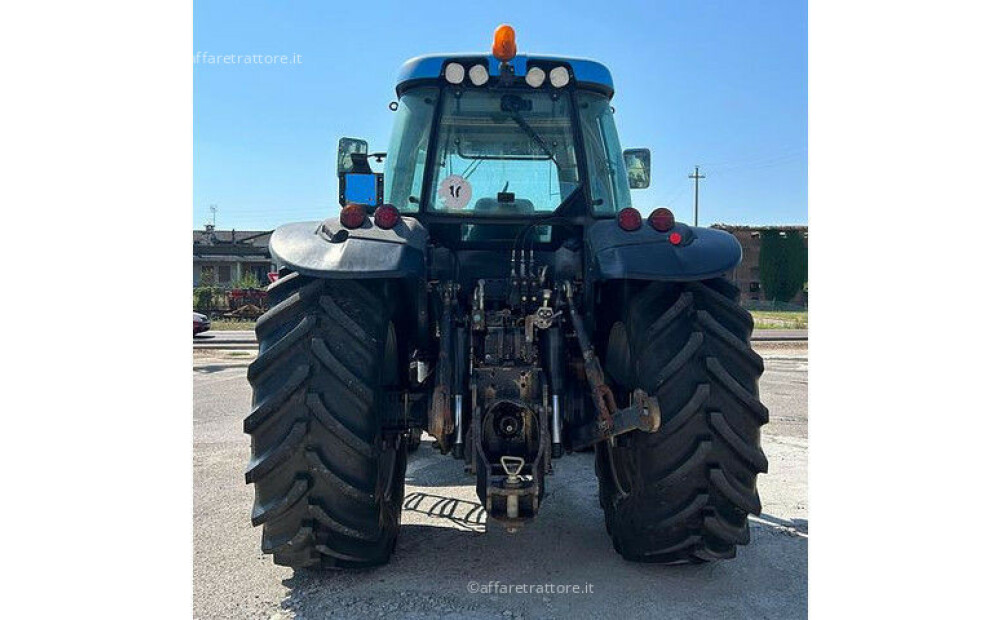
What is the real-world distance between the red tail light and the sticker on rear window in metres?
0.62

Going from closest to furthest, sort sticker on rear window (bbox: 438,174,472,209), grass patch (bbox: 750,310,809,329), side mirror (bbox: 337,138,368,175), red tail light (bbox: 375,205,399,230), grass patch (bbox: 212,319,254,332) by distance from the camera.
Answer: red tail light (bbox: 375,205,399,230) → sticker on rear window (bbox: 438,174,472,209) → side mirror (bbox: 337,138,368,175) → grass patch (bbox: 750,310,809,329) → grass patch (bbox: 212,319,254,332)

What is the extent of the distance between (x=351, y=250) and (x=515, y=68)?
148 centimetres

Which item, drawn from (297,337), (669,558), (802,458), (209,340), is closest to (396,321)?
(297,337)

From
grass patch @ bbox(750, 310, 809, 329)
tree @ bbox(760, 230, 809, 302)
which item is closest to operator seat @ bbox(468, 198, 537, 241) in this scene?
tree @ bbox(760, 230, 809, 302)

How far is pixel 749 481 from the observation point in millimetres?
3107

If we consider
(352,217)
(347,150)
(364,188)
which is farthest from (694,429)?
(347,150)

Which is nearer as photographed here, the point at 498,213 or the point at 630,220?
the point at 630,220

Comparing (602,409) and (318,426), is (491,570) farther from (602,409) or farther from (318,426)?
(318,426)

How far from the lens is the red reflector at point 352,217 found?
3.11 metres

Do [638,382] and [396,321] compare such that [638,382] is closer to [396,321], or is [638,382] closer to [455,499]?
[396,321]

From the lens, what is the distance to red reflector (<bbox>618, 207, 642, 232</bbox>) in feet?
10.6

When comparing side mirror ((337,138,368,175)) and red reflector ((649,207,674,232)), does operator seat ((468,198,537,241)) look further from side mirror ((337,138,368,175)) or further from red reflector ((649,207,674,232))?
side mirror ((337,138,368,175))

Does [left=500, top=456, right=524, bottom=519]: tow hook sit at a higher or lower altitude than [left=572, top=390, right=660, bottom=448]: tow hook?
lower

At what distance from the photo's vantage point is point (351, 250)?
306 centimetres
